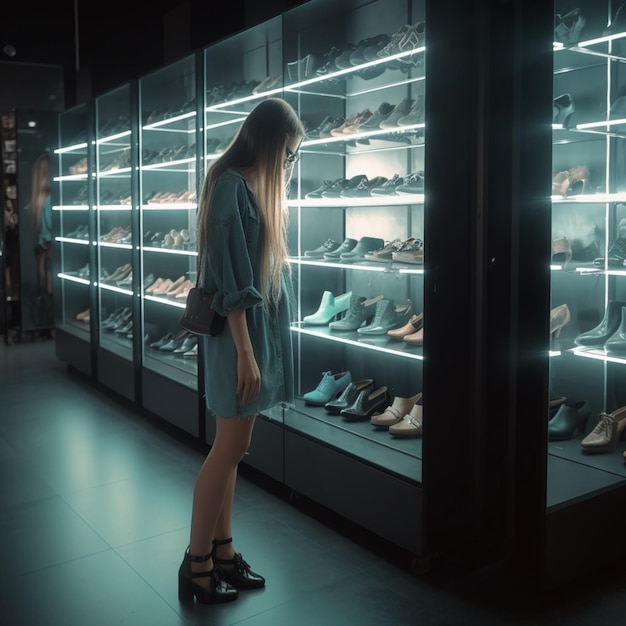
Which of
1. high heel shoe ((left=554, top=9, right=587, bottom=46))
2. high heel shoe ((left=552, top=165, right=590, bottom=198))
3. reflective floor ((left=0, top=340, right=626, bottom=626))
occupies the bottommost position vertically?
reflective floor ((left=0, top=340, right=626, bottom=626))

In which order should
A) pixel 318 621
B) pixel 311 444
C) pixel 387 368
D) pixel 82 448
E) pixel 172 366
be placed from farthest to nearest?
pixel 172 366 → pixel 82 448 → pixel 387 368 → pixel 311 444 → pixel 318 621

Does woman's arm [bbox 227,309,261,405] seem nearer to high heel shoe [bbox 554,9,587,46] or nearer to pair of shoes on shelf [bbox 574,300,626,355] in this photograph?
pair of shoes on shelf [bbox 574,300,626,355]

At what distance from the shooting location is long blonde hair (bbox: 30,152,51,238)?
28.1 ft

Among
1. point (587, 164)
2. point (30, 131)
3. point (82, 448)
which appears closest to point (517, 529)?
point (587, 164)

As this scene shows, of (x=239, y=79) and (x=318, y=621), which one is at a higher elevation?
(x=239, y=79)

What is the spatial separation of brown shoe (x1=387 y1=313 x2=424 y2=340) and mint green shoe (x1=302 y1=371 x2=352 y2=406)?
49 cm

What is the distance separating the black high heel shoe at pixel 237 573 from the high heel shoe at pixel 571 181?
5.95ft

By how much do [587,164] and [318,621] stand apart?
207 centimetres

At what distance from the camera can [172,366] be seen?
5.20 metres

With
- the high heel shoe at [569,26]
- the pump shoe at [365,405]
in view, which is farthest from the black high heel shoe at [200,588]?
the high heel shoe at [569,26]

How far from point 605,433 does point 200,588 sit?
1.70 metres

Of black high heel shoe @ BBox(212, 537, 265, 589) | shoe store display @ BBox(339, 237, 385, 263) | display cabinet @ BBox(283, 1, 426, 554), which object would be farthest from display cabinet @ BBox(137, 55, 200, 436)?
black high heel shoe @ BBox(212, 537, 265, 589)

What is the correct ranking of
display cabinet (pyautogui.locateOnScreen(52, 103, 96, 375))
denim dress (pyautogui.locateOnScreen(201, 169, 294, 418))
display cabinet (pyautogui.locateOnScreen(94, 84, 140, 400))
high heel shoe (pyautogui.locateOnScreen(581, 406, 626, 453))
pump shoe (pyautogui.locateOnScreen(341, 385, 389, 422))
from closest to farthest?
1. denim dress (pyautogui.locateOnScreen(201, 169, 294, 418))
2. high heel shoe (pyautogui.locateOnScreen(581, 406, 626, 453))
3. pump shoe (pyautogui.locateOnScreen(341, 385, 389, 422))
4. display cabinet (pyautogui.locateOnScreen(94, 84, 140, 400))
5. display cabinet (pyautogui.locateOnScreen(52, 103, 96, 375))

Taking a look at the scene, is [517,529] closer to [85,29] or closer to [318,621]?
[318,621]
